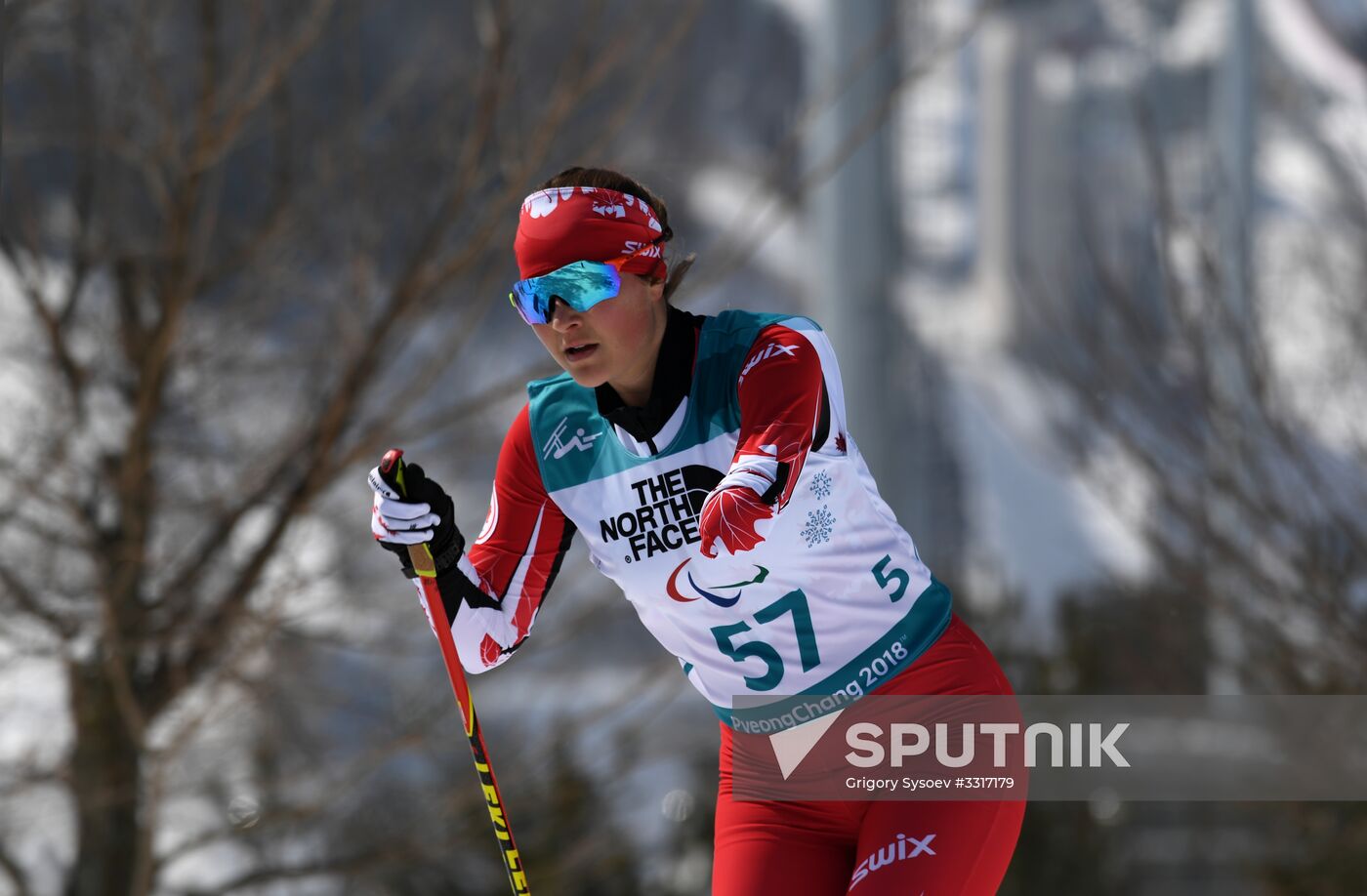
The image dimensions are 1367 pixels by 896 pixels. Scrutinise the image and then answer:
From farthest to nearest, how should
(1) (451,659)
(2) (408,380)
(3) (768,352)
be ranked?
(2) (408,380) → (1) (451,659) → (3) (768,352)

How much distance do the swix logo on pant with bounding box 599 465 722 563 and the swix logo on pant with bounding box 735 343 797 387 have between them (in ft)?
0.80

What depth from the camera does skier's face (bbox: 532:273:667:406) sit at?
2486mm

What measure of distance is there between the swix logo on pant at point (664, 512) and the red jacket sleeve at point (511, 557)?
0.18 metres

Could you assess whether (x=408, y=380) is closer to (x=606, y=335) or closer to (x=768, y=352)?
(x=606, y=335)

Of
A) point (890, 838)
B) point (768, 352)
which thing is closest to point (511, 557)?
point (768, 352)

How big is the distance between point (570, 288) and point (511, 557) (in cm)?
61

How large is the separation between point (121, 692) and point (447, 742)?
132 inches

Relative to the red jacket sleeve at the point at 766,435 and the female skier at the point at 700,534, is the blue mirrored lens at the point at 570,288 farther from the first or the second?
the red jacket sleeve at the point at 766,435

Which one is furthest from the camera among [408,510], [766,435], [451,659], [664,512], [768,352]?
[451,659]

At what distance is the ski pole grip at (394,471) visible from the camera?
2.54 metres

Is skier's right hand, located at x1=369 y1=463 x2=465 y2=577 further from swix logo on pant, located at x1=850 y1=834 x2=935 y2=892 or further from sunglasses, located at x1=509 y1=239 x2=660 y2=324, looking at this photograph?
swix logo on pant, located at x1=850 y1=834 x2=935 y2=892

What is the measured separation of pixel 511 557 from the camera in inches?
111

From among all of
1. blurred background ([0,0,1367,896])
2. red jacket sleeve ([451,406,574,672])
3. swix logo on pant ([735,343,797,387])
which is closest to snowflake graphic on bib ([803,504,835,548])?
swix logo on pant ([735,343,797,387])

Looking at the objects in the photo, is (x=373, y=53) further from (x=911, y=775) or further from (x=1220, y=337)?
(x=911, y=775)
